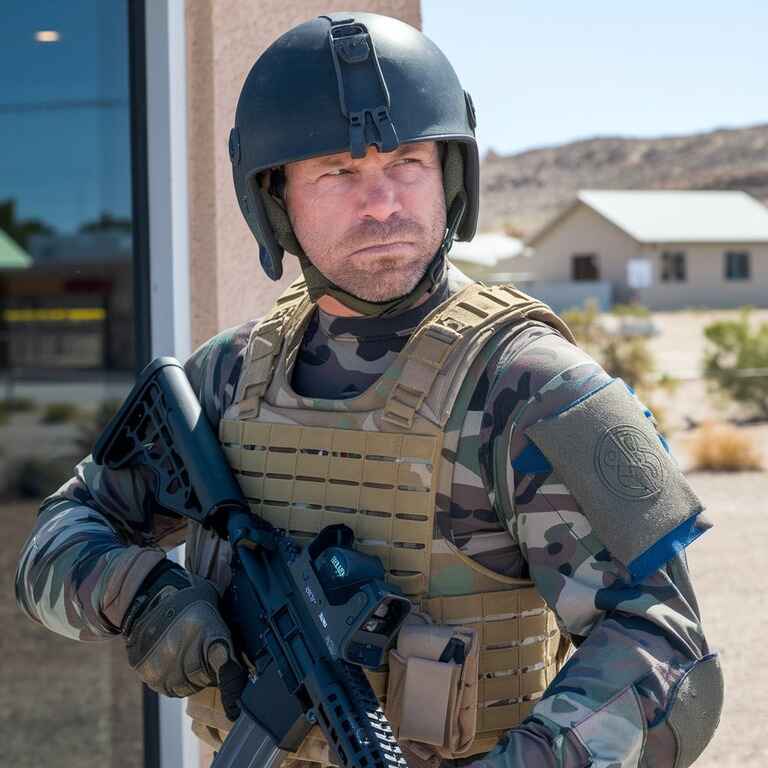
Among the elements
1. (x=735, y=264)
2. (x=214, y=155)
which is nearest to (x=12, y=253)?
(x=214, y=155)

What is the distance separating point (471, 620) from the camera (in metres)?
1.50

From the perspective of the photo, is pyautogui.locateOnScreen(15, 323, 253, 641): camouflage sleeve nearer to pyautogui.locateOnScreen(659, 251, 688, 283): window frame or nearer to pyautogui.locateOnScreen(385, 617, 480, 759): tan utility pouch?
pyautogui.locateOnScreen(385, 617, 480, 759): tan utility pouch

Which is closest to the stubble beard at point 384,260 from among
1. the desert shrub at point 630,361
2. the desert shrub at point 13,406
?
the desert shrub at point 13,406

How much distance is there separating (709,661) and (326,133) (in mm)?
844

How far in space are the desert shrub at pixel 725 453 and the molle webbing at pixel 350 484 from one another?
381 inches

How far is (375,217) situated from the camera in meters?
1.58

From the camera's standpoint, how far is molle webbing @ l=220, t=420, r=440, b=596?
1515 millimetres

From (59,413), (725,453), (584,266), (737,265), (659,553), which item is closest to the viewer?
(659,553)

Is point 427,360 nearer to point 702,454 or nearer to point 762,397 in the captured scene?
point 702,454

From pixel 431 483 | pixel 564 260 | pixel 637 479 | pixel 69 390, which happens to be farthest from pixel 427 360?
pixel 564 260

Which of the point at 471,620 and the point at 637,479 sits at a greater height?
the point at 637,479

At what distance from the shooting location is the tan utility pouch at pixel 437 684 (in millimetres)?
1434

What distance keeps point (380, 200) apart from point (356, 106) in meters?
0.14

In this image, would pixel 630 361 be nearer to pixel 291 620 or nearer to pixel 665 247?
pixel 291 620
